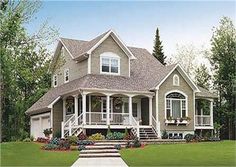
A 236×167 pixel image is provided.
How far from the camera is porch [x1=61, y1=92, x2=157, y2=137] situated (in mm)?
30312

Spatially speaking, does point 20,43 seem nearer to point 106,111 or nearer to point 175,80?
point 106,111

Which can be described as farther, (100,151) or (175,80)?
(175,80)

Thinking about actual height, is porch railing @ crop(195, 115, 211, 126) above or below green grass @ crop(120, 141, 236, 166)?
above

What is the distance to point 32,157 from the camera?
21312mm

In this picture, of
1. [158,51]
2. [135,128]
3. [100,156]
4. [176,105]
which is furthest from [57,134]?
[158,51]

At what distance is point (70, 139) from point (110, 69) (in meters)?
8.64


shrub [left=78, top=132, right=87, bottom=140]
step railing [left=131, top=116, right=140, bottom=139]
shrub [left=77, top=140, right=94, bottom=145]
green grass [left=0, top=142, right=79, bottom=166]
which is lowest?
green grass [left=0, top=142, right=79, bottom=166]

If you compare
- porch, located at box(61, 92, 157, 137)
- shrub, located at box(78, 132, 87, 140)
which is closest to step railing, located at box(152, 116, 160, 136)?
porch, located at box(61, 92, 157, 137)

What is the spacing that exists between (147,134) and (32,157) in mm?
12147

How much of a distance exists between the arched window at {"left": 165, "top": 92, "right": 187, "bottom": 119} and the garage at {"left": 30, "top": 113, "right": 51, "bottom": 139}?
9.58 m

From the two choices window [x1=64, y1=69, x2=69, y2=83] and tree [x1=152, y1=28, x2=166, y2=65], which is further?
tree [x1=152, y1=28, x2=166, y2=65]

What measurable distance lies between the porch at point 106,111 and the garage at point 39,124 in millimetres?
2452

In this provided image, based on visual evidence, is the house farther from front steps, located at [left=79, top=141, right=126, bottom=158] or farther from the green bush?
front steps, located at [left=79, top=141, right=126, bottom=158]

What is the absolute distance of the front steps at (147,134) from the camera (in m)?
31.3
